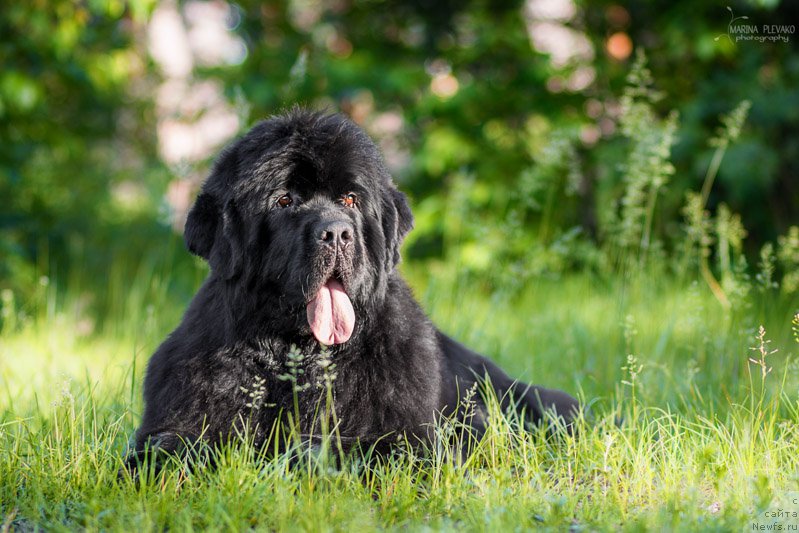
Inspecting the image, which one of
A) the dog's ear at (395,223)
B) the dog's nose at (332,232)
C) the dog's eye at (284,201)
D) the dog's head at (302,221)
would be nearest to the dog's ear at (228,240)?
the dog's head at (302,221)

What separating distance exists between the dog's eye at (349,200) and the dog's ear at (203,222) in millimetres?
527

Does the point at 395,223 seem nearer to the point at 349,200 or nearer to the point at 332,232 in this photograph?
the point at 349,200

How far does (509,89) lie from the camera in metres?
7.73

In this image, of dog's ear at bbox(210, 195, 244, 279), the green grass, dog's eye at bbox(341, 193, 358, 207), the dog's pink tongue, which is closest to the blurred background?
the green grass

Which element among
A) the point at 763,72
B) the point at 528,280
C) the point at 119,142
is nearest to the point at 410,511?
the point at 528,280

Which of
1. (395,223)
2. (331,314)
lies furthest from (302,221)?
(395,223)

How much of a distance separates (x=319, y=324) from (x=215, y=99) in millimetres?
6186

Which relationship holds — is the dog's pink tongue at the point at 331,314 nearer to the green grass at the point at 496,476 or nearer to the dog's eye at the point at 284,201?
the dog's eye at the point at 284,201

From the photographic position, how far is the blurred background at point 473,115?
22.7ft

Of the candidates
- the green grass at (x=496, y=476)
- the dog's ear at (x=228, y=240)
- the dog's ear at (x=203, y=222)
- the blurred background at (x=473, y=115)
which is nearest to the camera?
the green grass at (x=496, y=476)

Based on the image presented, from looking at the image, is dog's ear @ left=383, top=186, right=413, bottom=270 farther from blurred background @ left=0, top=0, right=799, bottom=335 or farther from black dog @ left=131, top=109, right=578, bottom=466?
blurred background @ left=0, top=0, right=799, bottom=335

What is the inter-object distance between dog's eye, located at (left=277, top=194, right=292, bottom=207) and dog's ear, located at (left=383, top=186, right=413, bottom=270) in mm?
432

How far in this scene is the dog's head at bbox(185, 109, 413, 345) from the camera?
126 inches

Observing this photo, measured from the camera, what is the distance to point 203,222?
135 inches
